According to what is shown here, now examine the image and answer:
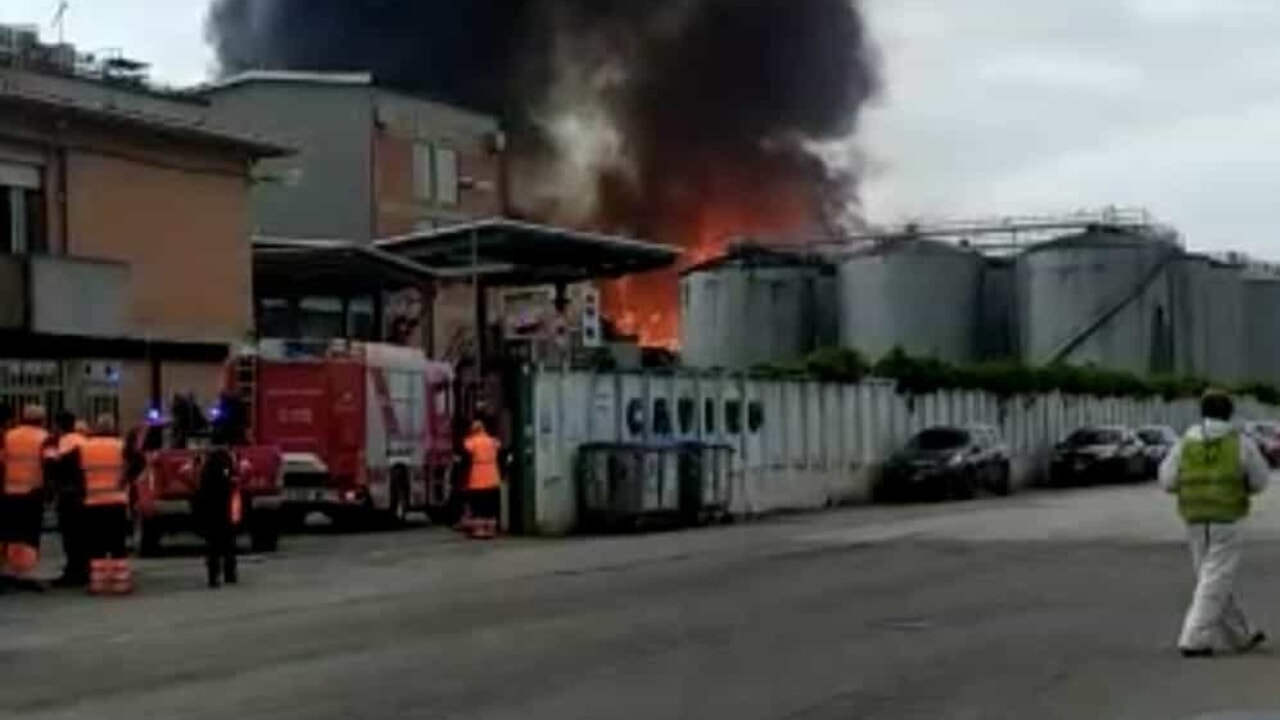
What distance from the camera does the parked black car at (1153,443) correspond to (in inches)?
2227

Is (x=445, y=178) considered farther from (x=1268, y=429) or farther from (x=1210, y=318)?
(x=1210, y=318)

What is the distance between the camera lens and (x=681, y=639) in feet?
50.4

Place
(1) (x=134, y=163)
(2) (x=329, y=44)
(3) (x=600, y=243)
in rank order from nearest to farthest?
(1) (x=134, y=163), (3) (x=600, y=243), (2) (x=329, y=44)

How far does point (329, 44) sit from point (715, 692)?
7363 cm

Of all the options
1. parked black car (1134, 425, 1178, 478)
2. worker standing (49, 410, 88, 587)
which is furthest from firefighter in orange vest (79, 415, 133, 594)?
parked black car (1134, 425, 1178, 478)

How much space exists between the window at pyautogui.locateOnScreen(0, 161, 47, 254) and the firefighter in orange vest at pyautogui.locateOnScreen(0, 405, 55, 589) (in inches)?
639

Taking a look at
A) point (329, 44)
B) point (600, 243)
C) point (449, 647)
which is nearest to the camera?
point (449, 647)

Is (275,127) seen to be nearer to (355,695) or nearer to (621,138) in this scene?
(621,138)

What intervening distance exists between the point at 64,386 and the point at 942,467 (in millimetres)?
17445

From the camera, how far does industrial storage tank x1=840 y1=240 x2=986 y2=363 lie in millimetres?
73812

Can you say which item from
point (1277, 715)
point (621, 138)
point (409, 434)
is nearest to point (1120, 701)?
point (1277, 715)

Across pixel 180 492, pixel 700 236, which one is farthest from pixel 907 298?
pixel 180 492

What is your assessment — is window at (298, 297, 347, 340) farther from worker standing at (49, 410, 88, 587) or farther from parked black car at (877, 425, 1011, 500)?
worker standing at (49, 410, 88, 587)

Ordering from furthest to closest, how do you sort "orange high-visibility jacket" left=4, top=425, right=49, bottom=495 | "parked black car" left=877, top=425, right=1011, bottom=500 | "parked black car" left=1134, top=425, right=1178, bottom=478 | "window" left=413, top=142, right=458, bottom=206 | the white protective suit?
"window" left=413, top=142, right=458, bottom=206 → "parked black car" left=1134, top=425, right=1178, bottom=478 → "parked black car" left=877, top=425, right=1011, bottom=500 → "orange high-visibility jacket" left=4, top=425, right=49, bottom=495 → the white protective suit
